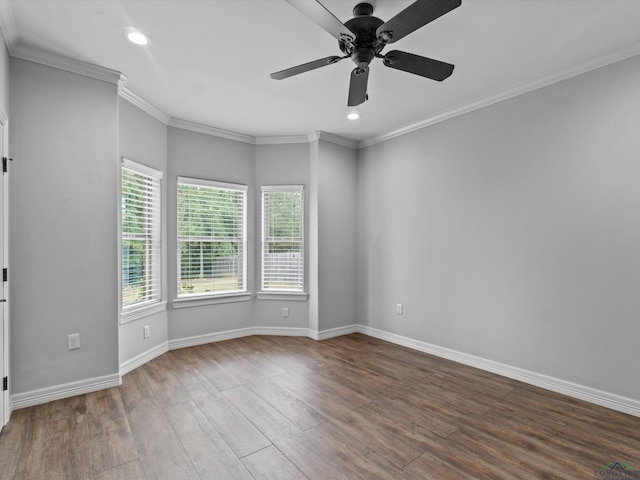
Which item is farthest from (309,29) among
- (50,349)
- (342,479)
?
(50,349)

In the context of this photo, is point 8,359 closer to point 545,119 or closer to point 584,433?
point 584,433

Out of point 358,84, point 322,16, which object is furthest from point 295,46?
point 322,16

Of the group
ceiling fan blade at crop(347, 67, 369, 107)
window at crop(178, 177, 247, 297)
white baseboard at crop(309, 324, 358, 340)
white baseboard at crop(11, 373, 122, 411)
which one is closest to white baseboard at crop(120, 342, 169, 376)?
white baseboard at crop(11, 373, 122, 411)

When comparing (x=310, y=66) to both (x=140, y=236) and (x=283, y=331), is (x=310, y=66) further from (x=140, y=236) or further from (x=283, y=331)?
(x=283, y=331)

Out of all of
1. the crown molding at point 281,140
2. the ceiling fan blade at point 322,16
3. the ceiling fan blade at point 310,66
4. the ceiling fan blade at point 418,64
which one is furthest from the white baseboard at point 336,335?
the ceiling fan blade at point 322,16

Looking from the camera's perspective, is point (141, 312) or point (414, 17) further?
point (141, 312)

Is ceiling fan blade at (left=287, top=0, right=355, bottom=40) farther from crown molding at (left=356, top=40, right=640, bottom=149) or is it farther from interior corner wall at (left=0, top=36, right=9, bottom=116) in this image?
interior corner wall at (left=0, top=36, right=9, bottom=116)

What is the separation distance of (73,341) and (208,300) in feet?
5.53

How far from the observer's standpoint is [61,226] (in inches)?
114

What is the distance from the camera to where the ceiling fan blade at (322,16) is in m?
1.71

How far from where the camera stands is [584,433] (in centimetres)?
240

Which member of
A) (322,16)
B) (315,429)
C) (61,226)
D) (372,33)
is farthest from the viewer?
(61,226)

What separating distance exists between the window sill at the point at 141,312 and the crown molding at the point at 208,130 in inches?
86.8

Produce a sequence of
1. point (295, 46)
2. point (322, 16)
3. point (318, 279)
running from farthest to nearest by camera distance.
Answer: point (318, 279) < point (295, 46) < point (322, 16)
